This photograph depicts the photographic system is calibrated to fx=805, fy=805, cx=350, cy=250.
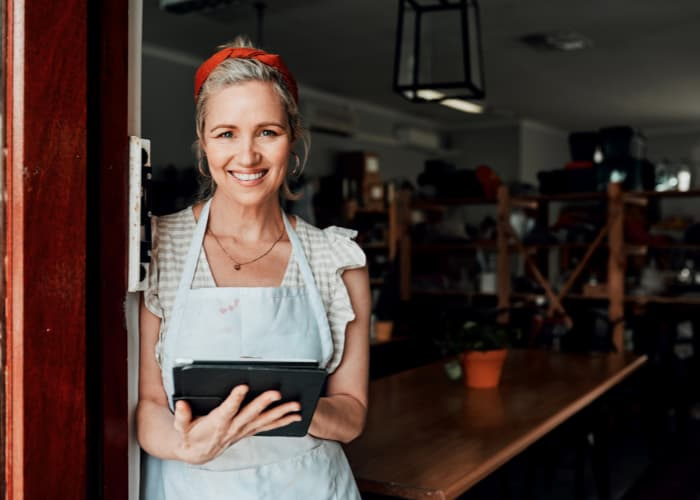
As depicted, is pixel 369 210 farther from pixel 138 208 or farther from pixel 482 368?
pixel 138 208

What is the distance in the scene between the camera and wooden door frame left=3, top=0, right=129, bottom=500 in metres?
0.91

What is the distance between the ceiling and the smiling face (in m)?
4.22

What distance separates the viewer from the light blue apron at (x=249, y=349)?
4.06ft

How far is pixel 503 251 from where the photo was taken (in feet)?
18.8

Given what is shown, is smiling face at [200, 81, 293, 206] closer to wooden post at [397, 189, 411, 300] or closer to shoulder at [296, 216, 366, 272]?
shoulder at [296, 216, 366, 272]

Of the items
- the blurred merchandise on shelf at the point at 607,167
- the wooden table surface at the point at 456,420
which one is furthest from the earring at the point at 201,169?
the blurred merchandise on shelf at the point at 607,167

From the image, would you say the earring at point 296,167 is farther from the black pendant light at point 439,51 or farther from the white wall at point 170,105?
the white wall at point 170,105

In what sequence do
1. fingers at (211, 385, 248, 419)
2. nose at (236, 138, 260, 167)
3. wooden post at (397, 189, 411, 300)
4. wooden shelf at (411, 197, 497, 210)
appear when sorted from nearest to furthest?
fingers at (211, 385, 248, 419)
nose at (236, 138, 260, 167)
wooden shelf at (411, 197, 497, 210)
wooden post at (397, 189, 411, 300)

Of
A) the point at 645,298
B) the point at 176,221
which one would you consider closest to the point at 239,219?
the point at 176,221

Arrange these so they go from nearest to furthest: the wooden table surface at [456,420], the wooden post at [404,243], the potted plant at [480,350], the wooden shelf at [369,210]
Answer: the wooden table surface at [456,420], the potted plant at [480,350], the wooden post at [404,243], the wooden shelf at [369,210]

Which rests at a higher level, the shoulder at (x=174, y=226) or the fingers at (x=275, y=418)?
the shoulder at (x=174, y=226)

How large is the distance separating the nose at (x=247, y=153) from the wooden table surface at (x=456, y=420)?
0.93 m

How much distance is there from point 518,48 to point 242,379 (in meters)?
5.95

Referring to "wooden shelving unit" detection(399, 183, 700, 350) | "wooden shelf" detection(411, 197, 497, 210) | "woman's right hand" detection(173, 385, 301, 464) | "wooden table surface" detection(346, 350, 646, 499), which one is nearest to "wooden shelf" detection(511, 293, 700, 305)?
"wooden shelving unit" detection(399, 183, 700, 350)
